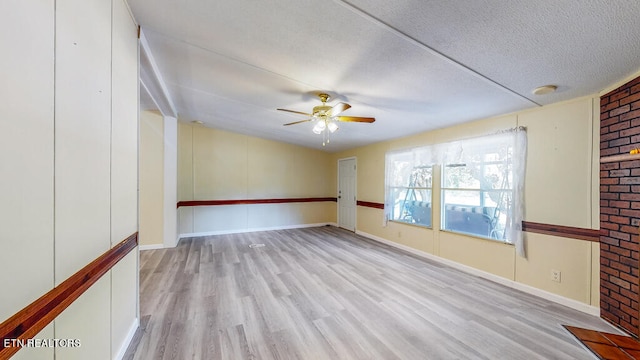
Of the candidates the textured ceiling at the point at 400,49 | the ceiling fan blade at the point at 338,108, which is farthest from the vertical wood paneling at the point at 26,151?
the ceiling fan blade at the point at 338,108

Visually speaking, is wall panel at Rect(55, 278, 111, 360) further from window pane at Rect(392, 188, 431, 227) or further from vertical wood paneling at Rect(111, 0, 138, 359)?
window pane at Rect(392, 188, 431, 227)

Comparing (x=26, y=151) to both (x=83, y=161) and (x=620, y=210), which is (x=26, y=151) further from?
(x=620, y=210)

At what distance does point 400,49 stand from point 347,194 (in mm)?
4688

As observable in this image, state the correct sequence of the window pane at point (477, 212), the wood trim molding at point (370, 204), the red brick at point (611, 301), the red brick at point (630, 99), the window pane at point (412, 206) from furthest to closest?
1. the wood trim molding at point (370, 204)
2. the window pane at point (412, 206)
3. the window pane at point (477, 212)
4. the red brick at point (611, 301)
5. the red brick at point (630, 99)

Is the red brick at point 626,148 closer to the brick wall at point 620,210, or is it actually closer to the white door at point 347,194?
the brick wall at point 620,210

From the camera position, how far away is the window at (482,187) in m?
2.94

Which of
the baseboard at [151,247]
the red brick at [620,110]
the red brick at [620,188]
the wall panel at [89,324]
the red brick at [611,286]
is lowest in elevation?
the baseboard at [151,247]

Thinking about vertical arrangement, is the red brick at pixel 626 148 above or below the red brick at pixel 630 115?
below

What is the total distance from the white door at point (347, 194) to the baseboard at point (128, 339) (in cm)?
467

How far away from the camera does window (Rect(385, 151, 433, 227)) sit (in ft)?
13.5

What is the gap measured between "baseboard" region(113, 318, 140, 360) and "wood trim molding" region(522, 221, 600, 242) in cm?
411

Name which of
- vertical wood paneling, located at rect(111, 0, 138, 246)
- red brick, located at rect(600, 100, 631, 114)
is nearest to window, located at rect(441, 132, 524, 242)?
red brick, located at rect(600, 100, 631, 114)

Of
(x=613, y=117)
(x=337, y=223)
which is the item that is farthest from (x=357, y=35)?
(x=337, y=223)

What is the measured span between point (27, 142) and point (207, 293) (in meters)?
2.36
